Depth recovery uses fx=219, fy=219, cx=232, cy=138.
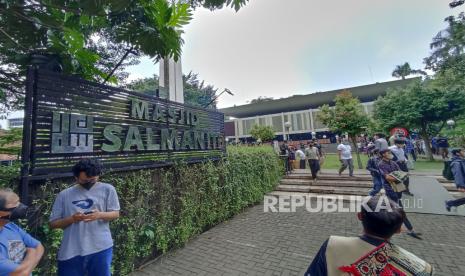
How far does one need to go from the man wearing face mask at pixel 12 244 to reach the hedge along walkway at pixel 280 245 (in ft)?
7.51

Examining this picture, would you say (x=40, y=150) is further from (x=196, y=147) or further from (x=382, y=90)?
(x=382, y=90)

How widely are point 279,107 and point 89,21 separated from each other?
40962 millimetres

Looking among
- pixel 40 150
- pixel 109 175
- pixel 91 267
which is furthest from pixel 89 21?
pixel 91 267

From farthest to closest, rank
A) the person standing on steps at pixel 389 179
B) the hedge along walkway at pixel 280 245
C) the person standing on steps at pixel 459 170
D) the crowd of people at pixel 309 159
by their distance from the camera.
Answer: the crowd of people at pixel 309 159 < the person standing on steps at pixel 459 170 < the person standing on steps at pixel 389 179 < the hedge along walkway at pixel 280 245

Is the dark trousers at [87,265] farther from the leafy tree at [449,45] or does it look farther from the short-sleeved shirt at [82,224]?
the leafy tree at [449,45]

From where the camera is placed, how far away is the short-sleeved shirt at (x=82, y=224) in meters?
2.14

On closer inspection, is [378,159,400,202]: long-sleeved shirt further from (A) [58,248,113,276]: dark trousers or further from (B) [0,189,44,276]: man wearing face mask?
(B) [0,189,44,276]: man wearing face mask

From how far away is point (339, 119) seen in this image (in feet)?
40.9

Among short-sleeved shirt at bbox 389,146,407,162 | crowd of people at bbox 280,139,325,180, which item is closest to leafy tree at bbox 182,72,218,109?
crowd of people at bbox 280,139,325,180

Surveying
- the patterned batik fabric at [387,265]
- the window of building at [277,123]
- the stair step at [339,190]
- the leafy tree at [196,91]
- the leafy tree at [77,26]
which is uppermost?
the leafy tree at [196,91]

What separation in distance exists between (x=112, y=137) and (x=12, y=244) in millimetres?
2105

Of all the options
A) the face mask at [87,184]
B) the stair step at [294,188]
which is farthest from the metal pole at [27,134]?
the stair step at [294,188]

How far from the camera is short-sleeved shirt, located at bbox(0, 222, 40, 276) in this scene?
1507 mm

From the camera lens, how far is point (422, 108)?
1539 cm
